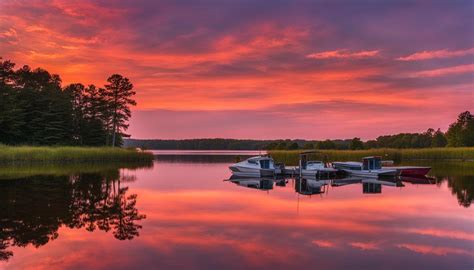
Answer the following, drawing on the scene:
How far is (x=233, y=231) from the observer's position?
17.1m

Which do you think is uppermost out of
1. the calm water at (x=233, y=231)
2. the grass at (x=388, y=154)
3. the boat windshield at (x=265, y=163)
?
the grass at (x=388, y=154)

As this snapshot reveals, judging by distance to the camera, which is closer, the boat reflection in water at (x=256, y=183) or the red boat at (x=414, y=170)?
the boat reflection in water at (x=256, y=183)

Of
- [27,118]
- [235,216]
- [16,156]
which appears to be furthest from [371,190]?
[27,118]

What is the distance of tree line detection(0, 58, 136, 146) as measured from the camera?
78.1 metres

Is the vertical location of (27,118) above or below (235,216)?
above

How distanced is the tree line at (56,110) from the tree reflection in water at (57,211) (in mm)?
48495

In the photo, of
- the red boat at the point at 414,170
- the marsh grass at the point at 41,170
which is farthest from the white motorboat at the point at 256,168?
the marsh grass at the point at 41,170

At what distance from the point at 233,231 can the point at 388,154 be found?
71.9 m

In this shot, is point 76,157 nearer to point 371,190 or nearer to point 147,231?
point 371,190

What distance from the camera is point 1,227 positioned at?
56.1 feet

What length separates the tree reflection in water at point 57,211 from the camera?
16.0 metres

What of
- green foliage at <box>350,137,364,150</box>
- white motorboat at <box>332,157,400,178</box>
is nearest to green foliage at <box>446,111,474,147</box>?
green foliage at <box>350,137,364,150</box>

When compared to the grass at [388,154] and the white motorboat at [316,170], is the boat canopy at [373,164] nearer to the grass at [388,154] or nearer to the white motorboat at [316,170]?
the white motorboat at [316,170]

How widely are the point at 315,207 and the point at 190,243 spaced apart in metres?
10.9
